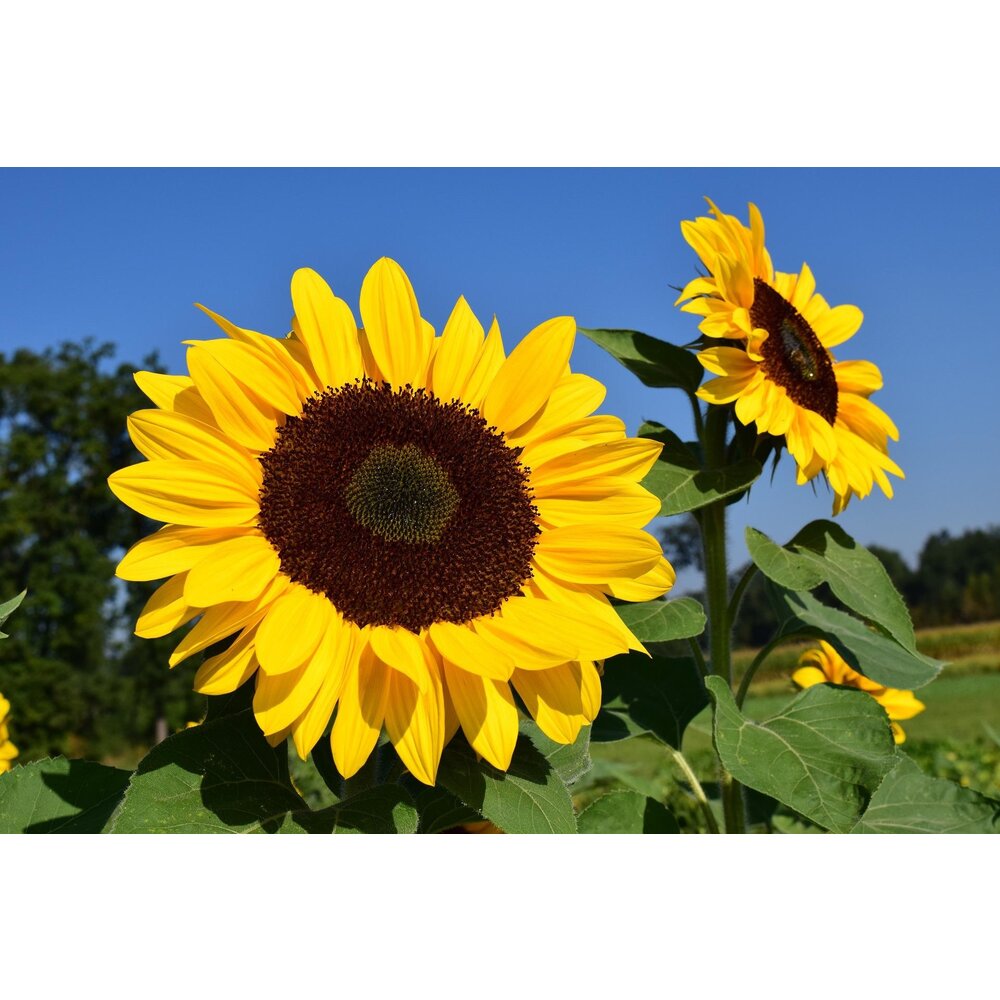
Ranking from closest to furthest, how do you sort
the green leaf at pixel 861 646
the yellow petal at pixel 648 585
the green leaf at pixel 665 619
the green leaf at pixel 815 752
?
the yellow petal at pixel 648 585 → the green leaf at pixel 815 752 → the green leaf at pixel 665 619 → the green leaf at pixel 861 646

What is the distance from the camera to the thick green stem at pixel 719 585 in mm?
1984

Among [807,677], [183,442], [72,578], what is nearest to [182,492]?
[183,442]

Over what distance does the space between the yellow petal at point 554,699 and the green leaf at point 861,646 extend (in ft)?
3.08

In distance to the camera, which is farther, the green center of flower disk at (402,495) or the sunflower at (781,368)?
the sunflower at (781,368)

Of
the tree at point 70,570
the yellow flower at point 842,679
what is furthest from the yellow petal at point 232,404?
the tree at point 70,570

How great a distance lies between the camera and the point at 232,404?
1.32m

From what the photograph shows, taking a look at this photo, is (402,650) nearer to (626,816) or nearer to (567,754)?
(567,754)

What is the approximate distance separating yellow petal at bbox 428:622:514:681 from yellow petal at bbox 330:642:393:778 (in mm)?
77

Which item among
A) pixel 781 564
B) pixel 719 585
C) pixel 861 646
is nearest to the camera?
pixel 781 564

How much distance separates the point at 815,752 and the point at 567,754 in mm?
534

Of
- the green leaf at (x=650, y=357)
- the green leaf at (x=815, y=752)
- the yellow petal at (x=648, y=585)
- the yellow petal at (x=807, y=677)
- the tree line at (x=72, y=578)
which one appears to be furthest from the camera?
the tree line at (x=72, y=578)

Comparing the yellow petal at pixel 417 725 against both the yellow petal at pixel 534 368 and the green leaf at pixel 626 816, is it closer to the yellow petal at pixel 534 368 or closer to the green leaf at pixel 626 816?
the yellow petal at pixel 534 368

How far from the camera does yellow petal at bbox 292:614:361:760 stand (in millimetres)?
1212

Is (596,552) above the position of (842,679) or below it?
above
